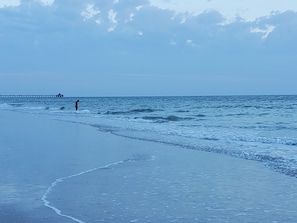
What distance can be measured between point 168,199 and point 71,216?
187cm

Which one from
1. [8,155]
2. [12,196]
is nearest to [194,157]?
[8,155]

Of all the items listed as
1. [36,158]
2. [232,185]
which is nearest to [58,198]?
[232,185]

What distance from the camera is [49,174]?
9.05 metres

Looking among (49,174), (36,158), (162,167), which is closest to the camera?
(49,174)

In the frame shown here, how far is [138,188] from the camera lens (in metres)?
7.90

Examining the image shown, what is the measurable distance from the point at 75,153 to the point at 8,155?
6.50 feet

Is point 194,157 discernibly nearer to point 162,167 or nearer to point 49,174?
point 162,167

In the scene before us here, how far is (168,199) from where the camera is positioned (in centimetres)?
709

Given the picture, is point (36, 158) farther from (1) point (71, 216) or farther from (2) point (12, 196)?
(1) point (71, 216)

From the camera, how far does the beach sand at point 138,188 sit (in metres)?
6.18

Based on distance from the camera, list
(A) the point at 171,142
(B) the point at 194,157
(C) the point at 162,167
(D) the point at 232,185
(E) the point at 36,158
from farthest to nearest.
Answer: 1. (A) the point at 171,142
2. (B) the point at 194,157
3. (E) the point at 36,158
4. (C) the point at 162,167
5. (D) the point at 232,185

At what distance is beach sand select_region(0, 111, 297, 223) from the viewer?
6.18 meters

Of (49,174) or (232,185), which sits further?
(49,174)

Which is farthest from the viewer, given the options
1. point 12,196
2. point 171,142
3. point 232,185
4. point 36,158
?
point 171,142
